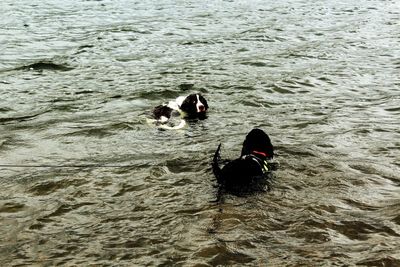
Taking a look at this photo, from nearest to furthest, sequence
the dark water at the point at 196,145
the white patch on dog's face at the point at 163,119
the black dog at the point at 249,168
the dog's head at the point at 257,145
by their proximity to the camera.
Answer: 1. the dark water at the point at 196,145
2. the black dog at the point at 249,168
3. the dog's head at the point at 257,145
4. the white patch on dog's face at the point at 163,119

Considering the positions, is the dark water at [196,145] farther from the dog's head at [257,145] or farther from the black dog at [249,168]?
the dog's head at [257,145]

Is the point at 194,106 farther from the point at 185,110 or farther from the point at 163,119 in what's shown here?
the point at 163,119

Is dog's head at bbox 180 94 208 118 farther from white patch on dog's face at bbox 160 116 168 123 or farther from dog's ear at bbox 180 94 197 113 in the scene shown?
white patch on dog's face at bbox 160 116 168 123

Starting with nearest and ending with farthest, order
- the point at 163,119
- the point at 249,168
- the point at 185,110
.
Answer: the point at 249,168, the point at 163,119, the point at 185,110

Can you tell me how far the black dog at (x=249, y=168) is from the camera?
5.48 m

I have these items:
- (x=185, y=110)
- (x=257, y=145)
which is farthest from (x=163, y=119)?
(x=257, y=145)

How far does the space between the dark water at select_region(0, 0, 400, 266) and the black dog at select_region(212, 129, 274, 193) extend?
0.18 m

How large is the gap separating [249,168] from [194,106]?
305 cm

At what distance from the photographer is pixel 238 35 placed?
1561 centimetres

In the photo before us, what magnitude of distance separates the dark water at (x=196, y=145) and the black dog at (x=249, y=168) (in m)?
0.18

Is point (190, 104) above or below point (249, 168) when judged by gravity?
below

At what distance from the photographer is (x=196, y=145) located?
743cm

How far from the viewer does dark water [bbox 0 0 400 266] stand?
15.4ft

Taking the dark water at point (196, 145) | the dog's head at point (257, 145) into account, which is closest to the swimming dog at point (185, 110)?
the dark water at point (196, 145)
